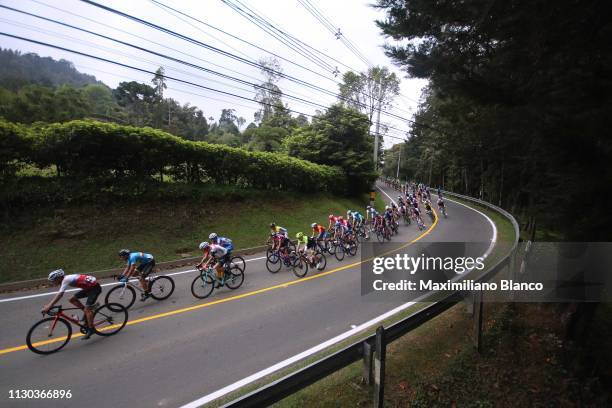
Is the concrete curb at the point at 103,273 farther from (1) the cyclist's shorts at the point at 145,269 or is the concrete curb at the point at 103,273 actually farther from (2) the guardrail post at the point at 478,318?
(2) the guardrail post at the point at 478,318

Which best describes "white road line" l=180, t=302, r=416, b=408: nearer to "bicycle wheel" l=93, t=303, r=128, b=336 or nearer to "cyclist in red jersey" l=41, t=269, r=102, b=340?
"bicycle wheel" l=93, t=303, r=128, b=336

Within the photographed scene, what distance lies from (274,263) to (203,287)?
305 cm

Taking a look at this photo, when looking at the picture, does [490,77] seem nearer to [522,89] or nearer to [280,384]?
[522,89]

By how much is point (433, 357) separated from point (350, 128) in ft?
75.6

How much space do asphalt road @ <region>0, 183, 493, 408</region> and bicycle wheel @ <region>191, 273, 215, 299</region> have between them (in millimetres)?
222

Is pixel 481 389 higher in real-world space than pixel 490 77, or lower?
lower

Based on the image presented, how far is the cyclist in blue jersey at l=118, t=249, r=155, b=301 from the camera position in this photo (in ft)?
25.0

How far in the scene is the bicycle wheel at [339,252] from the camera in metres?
12.6

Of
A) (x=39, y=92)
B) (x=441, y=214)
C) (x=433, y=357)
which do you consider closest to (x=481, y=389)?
(x=433, y=357)

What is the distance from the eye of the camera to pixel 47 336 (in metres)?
5.87

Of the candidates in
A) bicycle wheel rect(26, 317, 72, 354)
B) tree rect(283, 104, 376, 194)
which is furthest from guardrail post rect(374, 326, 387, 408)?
tree rect(283, 104, 376, 194)

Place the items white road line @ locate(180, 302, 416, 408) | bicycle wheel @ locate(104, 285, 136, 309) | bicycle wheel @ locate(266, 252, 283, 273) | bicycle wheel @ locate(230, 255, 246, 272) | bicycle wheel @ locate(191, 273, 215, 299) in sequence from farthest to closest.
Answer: bicycle wheel @ locate(266, 252, 283, 273) < bicycle wheel @ locate(230, 255, 246, 272) < bicycle wheel @ locate(191, 273, 215, 299) < bicycle wheel @ locate(104, 285, 136, 309) < white road line @ locate(180, 302, 416, 408)

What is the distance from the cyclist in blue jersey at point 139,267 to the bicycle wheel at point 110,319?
106cm

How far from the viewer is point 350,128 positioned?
84.2 feet
